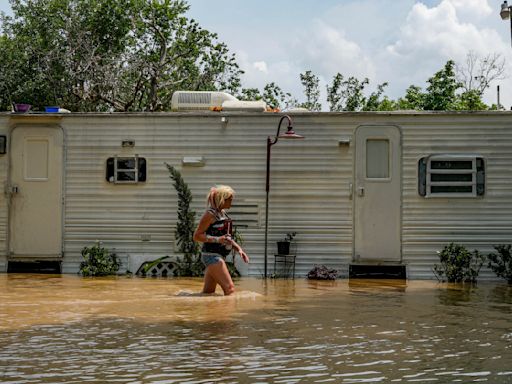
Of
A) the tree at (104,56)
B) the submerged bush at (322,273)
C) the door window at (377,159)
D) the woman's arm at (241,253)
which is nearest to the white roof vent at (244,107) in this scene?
the door window at (377,159)

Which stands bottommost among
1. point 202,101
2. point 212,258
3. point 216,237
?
point 212,258

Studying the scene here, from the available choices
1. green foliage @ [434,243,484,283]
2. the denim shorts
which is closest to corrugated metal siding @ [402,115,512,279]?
green foliage @ [434,243,484,283]

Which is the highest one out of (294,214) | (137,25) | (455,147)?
(137,25)

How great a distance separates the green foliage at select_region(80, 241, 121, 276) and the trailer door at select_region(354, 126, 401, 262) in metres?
3.90

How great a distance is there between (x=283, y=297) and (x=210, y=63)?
2327 cm

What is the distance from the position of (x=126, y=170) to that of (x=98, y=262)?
1.57 meters

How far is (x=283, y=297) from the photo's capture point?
33.1 ft

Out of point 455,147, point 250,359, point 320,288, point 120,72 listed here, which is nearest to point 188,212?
point 320,288

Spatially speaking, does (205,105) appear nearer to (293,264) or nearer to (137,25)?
(293,264)

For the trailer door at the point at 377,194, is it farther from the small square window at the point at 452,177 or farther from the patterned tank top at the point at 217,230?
the patterned tank top at the point at 217,230

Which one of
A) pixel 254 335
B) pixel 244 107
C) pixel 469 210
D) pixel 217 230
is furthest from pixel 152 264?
pixel 254 335

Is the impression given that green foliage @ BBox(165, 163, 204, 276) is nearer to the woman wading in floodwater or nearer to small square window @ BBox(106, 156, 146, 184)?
small square window @ BBox(106, 156, 146, 184)

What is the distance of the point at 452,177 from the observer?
1293cm

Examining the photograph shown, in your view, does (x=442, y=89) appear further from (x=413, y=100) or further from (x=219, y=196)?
(x=219, y=196)
